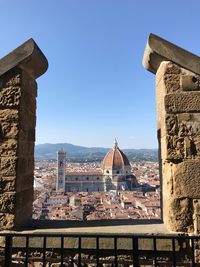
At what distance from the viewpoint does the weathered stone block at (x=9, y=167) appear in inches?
116

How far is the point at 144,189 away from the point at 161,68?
7109 cm

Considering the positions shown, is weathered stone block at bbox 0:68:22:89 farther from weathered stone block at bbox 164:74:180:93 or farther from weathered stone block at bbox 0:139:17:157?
weathered stone block at bbox 164:74:180:93

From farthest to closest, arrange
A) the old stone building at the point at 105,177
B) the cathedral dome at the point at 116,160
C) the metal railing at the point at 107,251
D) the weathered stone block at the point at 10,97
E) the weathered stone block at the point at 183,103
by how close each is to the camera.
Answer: the cathedral dome at the point at 116,160 → the old stone building at the point at 105,177 → the weathered stone block at the point at 10,97 → the weathered stone block at the point at 183,103 → the metal railing at the point at 107,251

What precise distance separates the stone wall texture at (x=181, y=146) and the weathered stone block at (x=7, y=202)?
1.67 metres

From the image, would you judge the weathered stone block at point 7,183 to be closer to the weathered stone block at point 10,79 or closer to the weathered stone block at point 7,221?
the weathered stone block at point 7,221

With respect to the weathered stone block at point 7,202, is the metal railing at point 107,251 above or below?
below

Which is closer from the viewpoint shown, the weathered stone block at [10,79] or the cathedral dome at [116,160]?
the weathered stone block at [10,79]

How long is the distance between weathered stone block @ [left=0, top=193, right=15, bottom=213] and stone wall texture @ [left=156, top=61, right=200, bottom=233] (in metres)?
1.67

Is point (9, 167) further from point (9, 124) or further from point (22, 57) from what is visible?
point (22, 57)

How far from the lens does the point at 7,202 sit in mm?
2912

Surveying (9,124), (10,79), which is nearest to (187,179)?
(9,124)

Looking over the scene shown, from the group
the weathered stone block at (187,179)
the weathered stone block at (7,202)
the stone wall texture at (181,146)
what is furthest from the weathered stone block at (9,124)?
the weathered stone block at (187,179)

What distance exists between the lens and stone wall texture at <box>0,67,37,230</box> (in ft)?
9.58

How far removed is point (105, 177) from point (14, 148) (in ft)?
261
